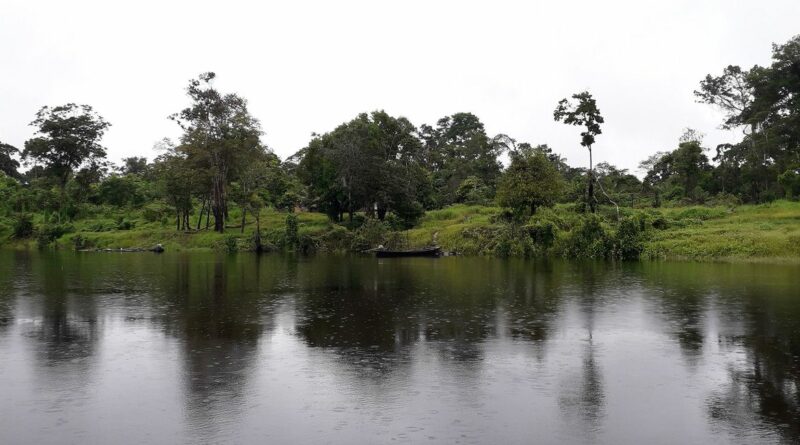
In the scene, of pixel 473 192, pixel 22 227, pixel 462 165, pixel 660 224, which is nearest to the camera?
pixel 660 224

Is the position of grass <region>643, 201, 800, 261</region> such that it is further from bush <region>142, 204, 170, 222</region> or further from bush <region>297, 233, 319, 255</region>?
bush <region>142, 204, 170, 222</region>

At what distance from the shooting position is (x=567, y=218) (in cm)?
5734

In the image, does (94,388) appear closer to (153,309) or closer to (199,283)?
(153,309)

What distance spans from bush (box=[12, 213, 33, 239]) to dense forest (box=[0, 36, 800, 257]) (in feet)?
0.40

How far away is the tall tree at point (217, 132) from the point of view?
68125 millimetres

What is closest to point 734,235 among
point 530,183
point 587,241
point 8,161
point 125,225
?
point 587,241

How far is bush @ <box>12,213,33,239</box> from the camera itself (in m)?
77.8

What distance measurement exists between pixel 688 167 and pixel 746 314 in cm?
5375

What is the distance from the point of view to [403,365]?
46.1 ft

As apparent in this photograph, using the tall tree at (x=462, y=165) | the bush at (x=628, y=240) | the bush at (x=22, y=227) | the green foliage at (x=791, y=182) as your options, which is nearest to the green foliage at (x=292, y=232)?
the tall tree at (x=462, y=165)

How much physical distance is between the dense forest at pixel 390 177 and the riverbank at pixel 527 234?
1.08ft

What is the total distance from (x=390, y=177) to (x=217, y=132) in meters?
19.5

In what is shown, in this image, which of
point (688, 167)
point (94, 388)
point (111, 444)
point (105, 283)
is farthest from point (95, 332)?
point (688, 167)

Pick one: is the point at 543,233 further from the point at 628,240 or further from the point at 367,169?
the point at 367,169
